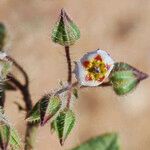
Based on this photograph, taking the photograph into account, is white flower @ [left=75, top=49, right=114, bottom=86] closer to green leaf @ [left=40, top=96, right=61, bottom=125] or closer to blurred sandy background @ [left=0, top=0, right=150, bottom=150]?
green leaf @ [left=40, top=96, right=61, bottom=125]

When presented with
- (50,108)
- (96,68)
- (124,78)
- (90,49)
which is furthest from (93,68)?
(90,49)

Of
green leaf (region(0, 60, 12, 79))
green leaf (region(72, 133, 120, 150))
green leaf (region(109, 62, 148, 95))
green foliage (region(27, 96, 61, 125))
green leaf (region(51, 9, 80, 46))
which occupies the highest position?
green leaf (region(51, 9, 80, 46))

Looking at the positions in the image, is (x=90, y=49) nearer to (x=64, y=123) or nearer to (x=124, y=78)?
(x=124, y=78)

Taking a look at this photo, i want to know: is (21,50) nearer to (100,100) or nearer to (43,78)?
(43,78)

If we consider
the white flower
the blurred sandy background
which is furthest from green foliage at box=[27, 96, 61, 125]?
the blurred sandy background

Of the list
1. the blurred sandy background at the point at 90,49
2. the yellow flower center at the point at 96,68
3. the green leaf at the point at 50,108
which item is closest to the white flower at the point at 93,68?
the yellow flower center at the point at 96,68
